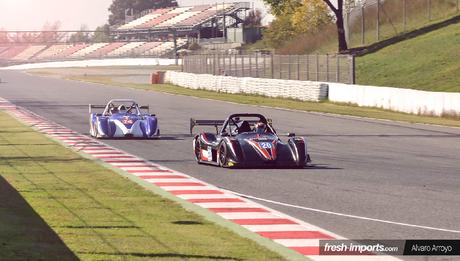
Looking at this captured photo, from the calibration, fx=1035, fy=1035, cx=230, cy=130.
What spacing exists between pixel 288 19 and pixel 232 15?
40523 millimetres

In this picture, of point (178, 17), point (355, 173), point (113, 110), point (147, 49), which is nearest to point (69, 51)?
point (178, 17)

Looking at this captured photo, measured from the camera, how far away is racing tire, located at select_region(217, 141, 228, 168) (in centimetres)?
2058

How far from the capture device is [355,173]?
19500 mm

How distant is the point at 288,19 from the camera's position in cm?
10894

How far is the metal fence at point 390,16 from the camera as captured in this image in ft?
237

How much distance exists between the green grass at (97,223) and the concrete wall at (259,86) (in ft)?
109

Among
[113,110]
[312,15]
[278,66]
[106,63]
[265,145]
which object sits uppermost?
[312,15]

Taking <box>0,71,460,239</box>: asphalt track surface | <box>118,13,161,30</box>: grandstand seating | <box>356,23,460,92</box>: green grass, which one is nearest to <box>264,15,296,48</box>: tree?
<box>356,23,460,92</box>: green grass

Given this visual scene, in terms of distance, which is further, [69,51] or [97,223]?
[69,51]

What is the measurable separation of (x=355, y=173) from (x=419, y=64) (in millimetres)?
40585

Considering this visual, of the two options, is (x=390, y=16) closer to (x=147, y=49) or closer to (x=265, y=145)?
(x=265, y=145)

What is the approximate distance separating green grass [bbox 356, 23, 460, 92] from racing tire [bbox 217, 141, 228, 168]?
2999 centimetres

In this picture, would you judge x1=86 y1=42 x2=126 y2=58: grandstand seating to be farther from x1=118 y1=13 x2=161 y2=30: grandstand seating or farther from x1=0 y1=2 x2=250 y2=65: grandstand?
x1=118 y1=13 x2=161 y2=30: grandstand seating

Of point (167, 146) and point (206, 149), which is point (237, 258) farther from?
point (167, 146)
